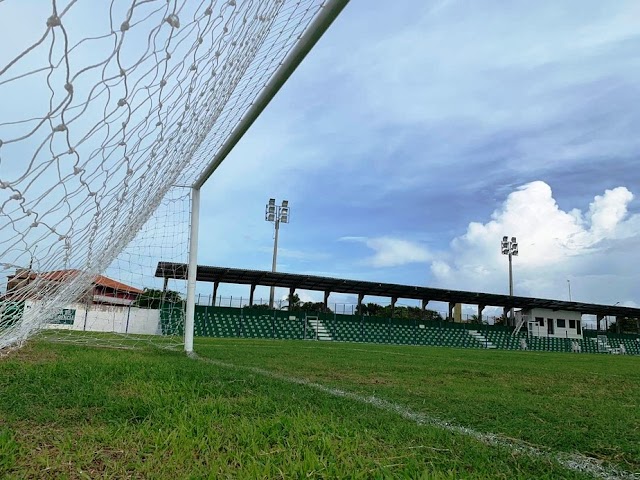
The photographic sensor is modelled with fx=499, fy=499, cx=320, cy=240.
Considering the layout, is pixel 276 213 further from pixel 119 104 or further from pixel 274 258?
pixel 119 104

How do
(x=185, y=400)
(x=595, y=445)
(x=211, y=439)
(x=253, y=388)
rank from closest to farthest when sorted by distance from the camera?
(x=211, y=439)
(x=595, y=445)
(x=185, y=400)
(x=253, y=388)

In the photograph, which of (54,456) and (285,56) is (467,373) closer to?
(285,56)

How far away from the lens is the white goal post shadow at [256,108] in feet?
11.5

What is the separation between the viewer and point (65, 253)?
4684 mm

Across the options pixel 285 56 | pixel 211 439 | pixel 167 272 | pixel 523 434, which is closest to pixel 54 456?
pixel 211 439

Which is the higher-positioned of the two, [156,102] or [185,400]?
[156,102]

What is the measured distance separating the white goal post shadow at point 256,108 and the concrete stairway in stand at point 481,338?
3189 centimetres

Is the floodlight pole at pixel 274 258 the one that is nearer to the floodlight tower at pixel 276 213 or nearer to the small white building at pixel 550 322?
the floodlight tower at pixel 276 213

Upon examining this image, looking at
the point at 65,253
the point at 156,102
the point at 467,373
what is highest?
the point at 156,102

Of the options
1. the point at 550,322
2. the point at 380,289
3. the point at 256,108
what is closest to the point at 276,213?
the point at 380,289

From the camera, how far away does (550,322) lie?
44500mm

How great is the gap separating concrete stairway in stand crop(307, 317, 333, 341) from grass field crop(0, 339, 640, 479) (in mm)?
27546

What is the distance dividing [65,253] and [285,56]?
2.72 metres

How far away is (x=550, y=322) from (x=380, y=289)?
1794 cm
